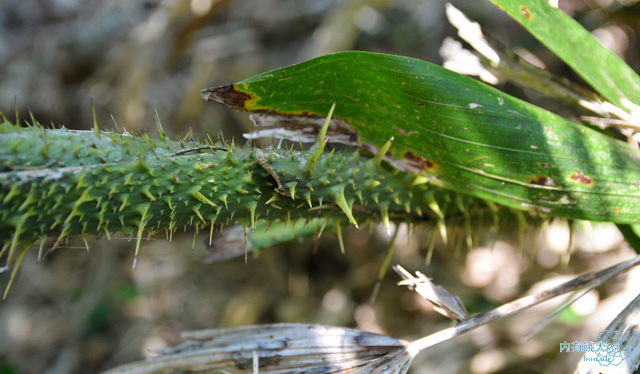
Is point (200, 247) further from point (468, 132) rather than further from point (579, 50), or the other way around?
point (579, 50)

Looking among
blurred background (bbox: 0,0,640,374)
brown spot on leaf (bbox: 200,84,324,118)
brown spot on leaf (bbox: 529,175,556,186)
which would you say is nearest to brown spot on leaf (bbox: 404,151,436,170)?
brown spot on leaf (bbox: 529,175,556,186)

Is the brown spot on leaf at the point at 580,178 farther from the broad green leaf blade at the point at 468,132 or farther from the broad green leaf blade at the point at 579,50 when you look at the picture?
the broad green leaf blade at the point at 579,50

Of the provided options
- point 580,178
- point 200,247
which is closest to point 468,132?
point 580,178

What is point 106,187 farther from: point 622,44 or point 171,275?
point 622,44

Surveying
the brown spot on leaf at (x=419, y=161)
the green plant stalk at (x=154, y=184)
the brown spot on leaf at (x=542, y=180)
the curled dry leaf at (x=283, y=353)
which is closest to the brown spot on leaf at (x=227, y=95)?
the green plant stalk at (x=154, y=184)

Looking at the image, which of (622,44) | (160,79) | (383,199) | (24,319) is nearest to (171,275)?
(24,319)

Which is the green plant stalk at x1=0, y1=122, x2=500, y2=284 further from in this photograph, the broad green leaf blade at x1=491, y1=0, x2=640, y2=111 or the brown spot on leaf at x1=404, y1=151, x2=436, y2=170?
the broad green leaf blade at x1=491, y1=0, x2=640, y2=111
